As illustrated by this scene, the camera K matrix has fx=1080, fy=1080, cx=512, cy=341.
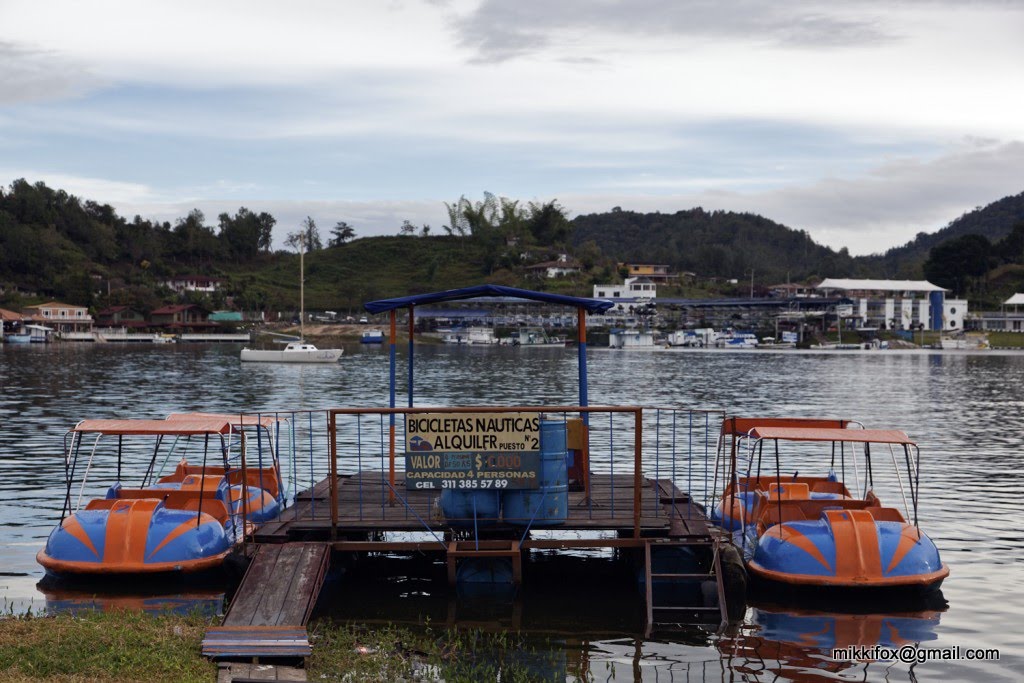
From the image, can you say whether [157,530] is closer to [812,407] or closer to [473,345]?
[812,407]

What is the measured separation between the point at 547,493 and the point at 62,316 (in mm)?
185405

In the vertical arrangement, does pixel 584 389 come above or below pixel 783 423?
above

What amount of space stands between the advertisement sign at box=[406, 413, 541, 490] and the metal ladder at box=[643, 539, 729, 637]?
218 centimetres

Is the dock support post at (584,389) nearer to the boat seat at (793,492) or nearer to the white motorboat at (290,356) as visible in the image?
the boat seat at (793,492)

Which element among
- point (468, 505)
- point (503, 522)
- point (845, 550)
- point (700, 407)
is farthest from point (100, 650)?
point (700, 407)

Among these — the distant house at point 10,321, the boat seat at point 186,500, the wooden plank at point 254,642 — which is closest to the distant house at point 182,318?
the distant house at point 10,321

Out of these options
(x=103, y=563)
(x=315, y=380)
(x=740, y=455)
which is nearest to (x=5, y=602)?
(x=103, y=563)

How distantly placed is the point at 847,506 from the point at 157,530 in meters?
11.8

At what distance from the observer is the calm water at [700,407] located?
600 inches

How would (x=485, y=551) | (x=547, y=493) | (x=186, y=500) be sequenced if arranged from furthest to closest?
1. (x=186, y=500)
2. (x=547, y=493)
3. (x=485, y=551)

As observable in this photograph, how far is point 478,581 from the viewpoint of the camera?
17.8 meters

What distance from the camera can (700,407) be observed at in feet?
192

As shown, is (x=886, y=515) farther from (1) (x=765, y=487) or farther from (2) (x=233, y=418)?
(2) (x=233, y=418)

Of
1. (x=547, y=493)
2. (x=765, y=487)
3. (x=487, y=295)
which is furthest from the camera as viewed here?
(x=765, y=487)
